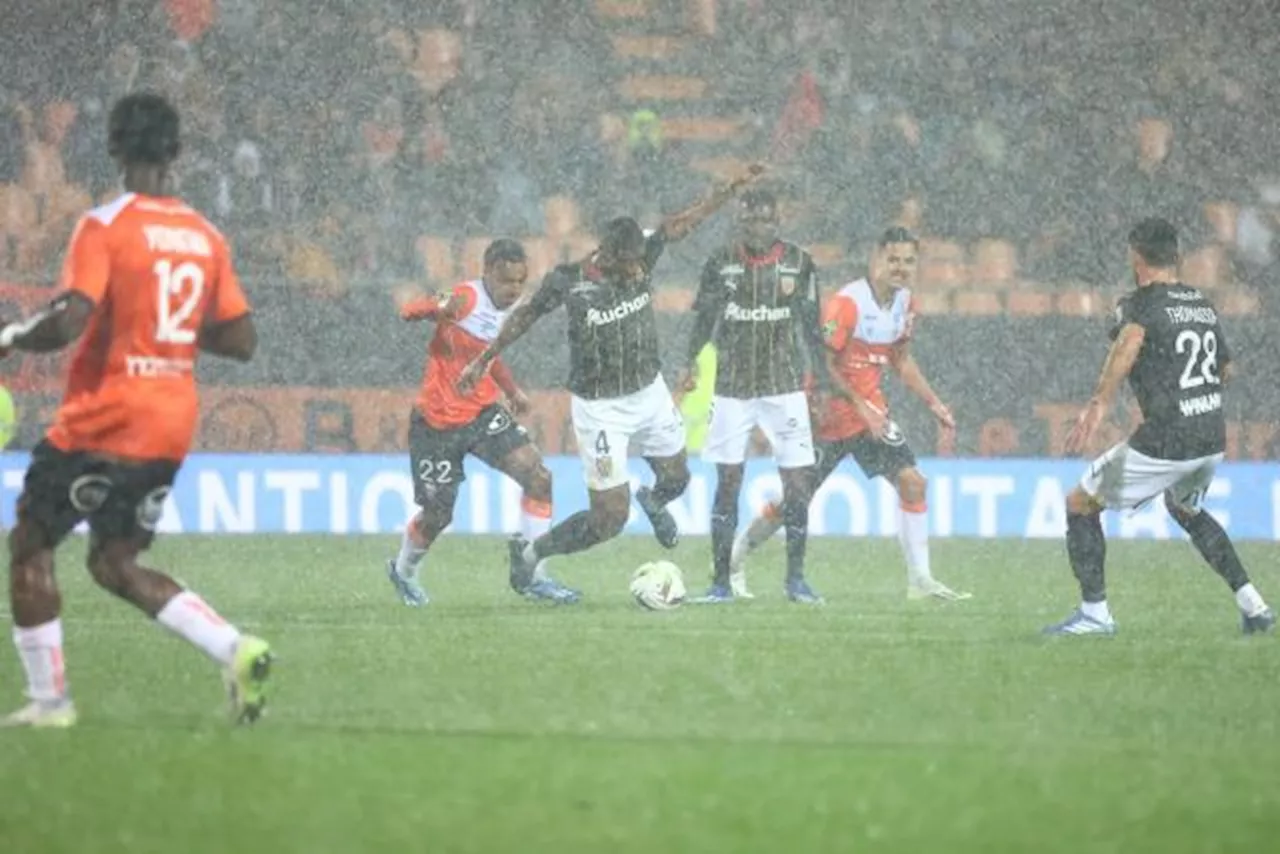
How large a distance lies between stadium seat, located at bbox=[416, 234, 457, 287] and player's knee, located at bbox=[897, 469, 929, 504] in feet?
26.7

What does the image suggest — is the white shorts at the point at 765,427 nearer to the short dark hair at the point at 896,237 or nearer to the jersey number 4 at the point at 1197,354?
the short dark hair at the point at 896,237

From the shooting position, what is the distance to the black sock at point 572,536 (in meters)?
15.1

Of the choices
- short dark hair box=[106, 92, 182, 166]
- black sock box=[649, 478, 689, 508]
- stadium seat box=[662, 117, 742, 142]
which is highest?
stadium seat box=[662, 117, 742, 142]

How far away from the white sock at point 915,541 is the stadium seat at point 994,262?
8.30 meters

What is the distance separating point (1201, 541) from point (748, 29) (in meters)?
14.0

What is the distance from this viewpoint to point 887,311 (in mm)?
16516

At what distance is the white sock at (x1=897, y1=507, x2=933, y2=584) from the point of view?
16250 mm

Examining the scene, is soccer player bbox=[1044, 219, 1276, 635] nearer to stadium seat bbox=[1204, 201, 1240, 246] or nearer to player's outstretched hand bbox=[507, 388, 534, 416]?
player's outstretched hand bbox=[507, 388, 534, 416]

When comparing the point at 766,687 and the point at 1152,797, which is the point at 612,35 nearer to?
the point at 766,687

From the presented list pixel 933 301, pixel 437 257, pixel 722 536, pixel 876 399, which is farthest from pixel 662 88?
pixel 722 536

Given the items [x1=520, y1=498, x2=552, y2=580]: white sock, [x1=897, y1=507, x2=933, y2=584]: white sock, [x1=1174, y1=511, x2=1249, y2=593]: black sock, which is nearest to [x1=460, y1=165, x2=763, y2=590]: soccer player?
[x1=520, y1=498, x2=552, y2=580]: white sock

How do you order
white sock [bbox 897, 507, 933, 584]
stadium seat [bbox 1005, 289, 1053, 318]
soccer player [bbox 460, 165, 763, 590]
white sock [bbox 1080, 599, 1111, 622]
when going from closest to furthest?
white sock [bbox 1080, 599, 1111, 622] < soccer player [bbox 460, 165, 763, 590] < white sock [bbox 897, 507, 933, 584] < stadium seat [bbox 1005, 289, 1053, 318]

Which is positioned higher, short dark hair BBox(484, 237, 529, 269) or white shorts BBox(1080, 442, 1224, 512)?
short dark hair BBox(484, 237, 529, 269)

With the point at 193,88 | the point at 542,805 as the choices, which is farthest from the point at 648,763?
the point at 193,88
